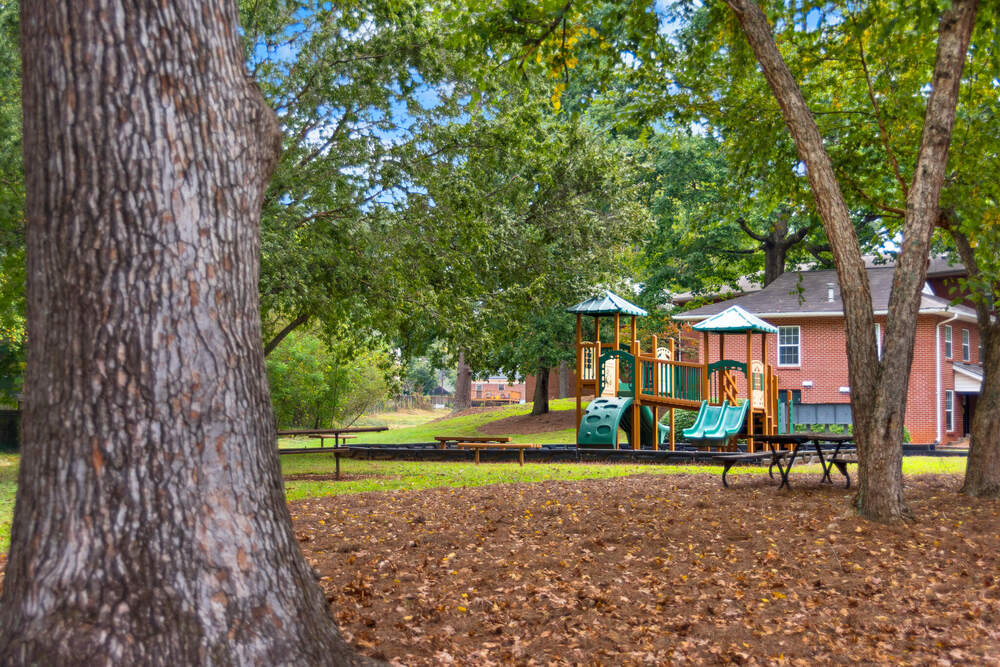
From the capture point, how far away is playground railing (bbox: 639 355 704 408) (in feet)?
68.1

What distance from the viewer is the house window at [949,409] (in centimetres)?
3069

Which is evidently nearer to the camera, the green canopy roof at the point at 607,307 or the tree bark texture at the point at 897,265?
the tree bark texture at the point at 897,265

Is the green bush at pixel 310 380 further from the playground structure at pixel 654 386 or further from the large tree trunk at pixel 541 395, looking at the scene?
the large tree trunk at pixel 541 395

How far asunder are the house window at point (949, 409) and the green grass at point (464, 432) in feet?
43.8

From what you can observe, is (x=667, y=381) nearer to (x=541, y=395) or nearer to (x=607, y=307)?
(x=607, y=307)

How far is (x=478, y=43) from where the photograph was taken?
10.5 meters

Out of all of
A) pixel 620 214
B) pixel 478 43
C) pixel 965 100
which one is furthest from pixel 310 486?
pixel 620 214

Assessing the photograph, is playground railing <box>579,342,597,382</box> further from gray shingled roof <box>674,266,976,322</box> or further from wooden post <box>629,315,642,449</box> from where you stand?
gray shingled roof <box>674,266,976,322</box>

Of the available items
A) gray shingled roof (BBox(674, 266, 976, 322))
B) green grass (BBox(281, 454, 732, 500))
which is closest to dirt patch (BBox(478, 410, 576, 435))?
gray shingled roof (BBox(674, 266, 976, 322))

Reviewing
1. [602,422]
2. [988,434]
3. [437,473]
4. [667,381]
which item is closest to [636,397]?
[667,381]

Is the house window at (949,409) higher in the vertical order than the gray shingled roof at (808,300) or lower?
lower

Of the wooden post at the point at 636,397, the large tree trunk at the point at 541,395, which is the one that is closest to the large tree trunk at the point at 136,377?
the wooden post at the point at 636,397

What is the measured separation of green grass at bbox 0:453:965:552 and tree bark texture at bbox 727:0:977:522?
18.8ft

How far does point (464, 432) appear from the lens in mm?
33688
